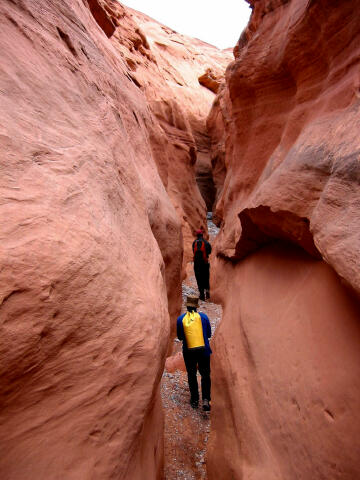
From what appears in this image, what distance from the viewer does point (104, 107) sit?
2.73 m

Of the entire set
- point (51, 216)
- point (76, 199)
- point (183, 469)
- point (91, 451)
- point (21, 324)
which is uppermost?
point (76, 199)

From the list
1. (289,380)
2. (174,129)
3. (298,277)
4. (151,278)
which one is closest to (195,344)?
(289,380)

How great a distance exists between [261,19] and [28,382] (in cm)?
547

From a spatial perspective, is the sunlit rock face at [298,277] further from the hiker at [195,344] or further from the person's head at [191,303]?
the person's head at [191,303]

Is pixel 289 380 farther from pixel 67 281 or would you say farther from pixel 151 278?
pixel 67 281

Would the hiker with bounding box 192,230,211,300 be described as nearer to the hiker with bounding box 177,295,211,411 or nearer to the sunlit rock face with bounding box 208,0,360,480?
the sunlit rock face with bounding box 208,0,360,480

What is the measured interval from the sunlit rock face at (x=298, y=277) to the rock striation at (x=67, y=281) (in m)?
0.86

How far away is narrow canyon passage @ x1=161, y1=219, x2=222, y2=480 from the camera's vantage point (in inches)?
113

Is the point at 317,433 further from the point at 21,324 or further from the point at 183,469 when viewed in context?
the point at 21,324

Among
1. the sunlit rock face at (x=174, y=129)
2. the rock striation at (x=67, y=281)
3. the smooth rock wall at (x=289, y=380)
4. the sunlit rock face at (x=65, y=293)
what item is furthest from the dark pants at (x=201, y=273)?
the sunlit rock face at (x=65, y=293)

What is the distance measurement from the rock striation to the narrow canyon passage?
74 cm

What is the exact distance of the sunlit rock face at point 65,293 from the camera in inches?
49.3

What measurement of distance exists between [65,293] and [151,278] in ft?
2.70

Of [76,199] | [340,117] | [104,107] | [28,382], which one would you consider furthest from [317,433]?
[104,107]
